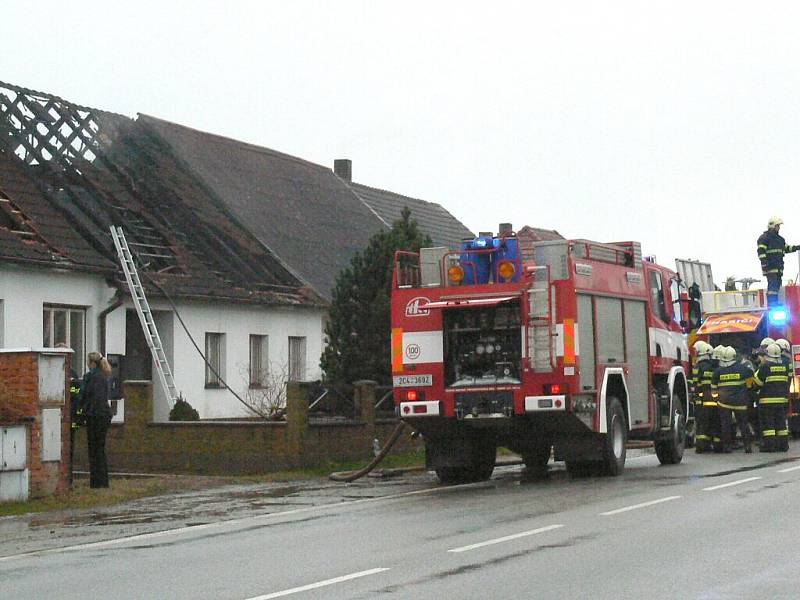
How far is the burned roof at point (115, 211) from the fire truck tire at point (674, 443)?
11272mm

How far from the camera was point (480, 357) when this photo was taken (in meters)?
18.3

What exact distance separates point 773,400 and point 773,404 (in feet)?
0.22

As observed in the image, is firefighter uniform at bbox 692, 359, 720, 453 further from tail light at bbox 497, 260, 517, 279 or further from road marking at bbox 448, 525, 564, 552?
road marking at bbox 448, 525, 564, 552

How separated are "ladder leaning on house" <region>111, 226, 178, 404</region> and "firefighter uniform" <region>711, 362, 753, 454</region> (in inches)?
407

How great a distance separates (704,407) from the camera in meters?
24.0

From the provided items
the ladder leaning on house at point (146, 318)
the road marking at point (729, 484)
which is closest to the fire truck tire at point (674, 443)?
the road marking at point (729, 484)

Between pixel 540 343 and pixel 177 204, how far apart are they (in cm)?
1730

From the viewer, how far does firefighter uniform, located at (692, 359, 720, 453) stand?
24.0 m

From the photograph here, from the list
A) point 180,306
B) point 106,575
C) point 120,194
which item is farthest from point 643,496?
point 120,194

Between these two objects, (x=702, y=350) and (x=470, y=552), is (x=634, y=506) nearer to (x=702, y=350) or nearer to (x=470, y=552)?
(x=470, y=552)

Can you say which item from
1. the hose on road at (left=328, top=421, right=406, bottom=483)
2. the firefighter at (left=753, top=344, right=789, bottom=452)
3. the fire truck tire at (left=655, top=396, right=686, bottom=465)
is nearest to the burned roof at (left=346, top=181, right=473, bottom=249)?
the firefighter at (left=753, top=344, right=789, bottom=452)

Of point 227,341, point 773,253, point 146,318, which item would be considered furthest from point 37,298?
point 773,253

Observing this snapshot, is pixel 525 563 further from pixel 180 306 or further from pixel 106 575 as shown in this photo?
pixel 180 306

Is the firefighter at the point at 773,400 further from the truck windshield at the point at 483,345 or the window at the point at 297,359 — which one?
the window at the point at 297,359
